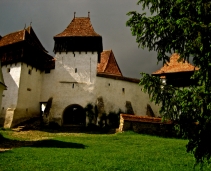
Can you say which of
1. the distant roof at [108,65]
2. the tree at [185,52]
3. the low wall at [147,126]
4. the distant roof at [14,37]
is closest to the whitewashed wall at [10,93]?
the distant roof at [14,37]

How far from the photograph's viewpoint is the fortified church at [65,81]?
2177cm

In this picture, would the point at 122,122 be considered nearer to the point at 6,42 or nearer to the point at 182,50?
the point at 182,50

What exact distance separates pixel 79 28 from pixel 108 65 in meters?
5.07

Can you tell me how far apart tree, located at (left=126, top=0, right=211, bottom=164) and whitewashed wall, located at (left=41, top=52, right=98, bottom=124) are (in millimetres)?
16187

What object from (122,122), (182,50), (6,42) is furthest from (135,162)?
(6,42)

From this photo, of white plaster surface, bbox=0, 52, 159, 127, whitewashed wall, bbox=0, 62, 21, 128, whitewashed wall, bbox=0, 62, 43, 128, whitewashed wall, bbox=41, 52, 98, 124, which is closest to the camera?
whitewashed wall, bbox=0, 62, 21, 128

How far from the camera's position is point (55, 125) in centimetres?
2103

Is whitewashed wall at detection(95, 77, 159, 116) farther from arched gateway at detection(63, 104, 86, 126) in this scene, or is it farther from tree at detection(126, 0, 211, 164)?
tree at detection(126, 0, 211, 164)

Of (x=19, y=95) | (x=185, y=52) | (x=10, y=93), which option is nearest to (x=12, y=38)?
(x=10, y=93)

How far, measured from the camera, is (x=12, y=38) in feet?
76.0

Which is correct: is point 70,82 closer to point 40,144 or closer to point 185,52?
point 40,144

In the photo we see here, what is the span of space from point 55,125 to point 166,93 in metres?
16.8

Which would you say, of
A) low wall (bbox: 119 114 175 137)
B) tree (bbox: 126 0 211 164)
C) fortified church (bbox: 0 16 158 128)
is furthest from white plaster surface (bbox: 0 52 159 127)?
tree (bbox: 126 0 211 164)

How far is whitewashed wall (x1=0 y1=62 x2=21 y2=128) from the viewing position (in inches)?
809
